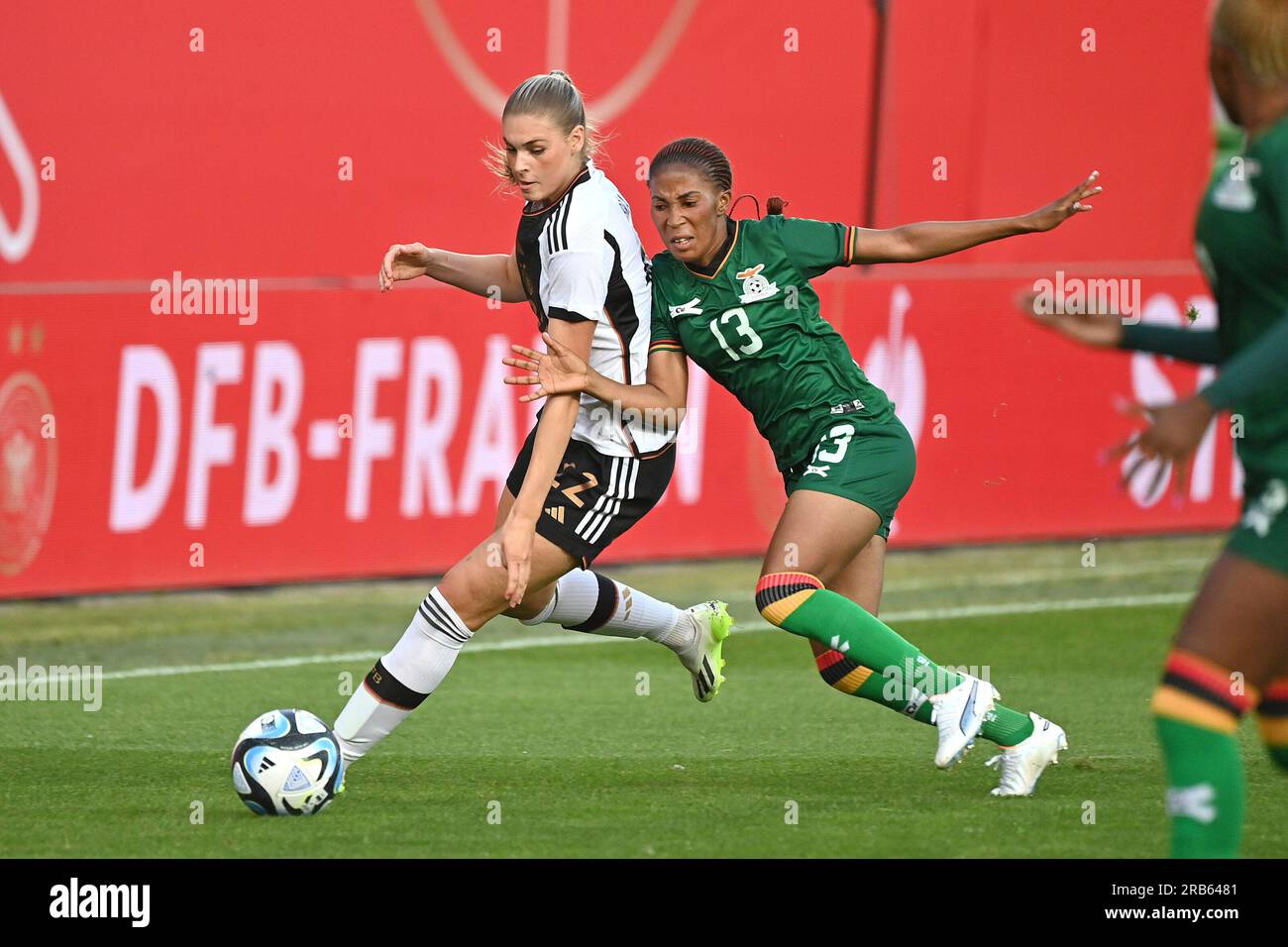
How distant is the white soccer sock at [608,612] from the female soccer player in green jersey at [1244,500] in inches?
115

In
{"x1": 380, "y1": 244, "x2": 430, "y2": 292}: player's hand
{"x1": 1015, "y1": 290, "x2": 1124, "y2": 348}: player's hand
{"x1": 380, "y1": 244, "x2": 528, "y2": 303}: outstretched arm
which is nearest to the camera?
{"x1": 1015, "y1": 290, "x2": 1124, "y2": 348}: player's hand

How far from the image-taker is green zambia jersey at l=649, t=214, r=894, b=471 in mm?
6148

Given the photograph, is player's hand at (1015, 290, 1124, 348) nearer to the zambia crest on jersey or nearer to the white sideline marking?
the zambia crest on jersey

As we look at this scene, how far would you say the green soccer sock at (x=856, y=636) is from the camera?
5.87 meters

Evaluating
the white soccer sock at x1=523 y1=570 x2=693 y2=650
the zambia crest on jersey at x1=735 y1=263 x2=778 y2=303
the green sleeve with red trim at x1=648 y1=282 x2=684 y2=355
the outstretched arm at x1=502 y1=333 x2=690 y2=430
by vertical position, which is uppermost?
the zambia crest on jersey at x1=735 y1=263 x2=778 y2=303

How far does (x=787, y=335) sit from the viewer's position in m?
6.19

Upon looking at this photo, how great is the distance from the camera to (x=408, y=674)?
233 inches

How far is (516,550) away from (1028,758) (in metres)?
1.68

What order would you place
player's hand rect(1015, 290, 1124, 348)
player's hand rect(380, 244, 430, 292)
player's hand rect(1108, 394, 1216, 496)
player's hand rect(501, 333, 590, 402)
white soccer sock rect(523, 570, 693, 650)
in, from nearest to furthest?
player's hand rect(1108, 394, 1216, 496) → player's hand rect(1015, 290, 1124, 348) → player's hand rect(501, 333, 590, 402) → player's hand rect(380, 244, 430, 292) → white soccer sock rect(523, 570, 693, 650)

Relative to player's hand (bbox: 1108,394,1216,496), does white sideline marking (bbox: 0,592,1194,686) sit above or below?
below

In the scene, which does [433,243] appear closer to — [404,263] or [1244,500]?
[404,263]

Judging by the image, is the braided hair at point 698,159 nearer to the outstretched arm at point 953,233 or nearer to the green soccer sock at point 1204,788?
the outstretched arm at point 953,233

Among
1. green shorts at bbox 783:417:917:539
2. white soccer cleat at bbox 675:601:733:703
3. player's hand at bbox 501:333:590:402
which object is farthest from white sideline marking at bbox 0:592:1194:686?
player's hand at bbox 501:333:590:402

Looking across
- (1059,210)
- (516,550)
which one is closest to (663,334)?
(516,550)
